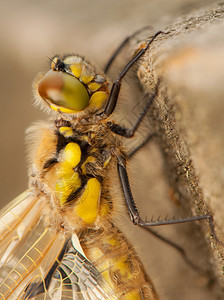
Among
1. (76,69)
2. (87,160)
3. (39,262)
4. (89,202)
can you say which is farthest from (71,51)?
(39,262)

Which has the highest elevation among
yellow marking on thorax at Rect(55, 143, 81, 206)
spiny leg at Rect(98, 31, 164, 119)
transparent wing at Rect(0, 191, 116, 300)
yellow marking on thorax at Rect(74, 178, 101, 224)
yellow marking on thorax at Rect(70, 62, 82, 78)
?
yellow marking on thorax at Rect(70, 62, 82, 78)

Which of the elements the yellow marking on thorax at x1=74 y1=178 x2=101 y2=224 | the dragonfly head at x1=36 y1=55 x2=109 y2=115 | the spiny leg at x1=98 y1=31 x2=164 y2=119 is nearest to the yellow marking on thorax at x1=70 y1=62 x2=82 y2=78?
the dragonfly head at x1=36 y1=55 x2=109 y2=115

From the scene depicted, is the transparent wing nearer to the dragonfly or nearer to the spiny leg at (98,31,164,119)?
the dragonfly

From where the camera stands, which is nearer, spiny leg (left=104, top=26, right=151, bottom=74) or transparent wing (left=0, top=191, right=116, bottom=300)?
transparent wing (left=0, top=191, right=116, bottom=300)

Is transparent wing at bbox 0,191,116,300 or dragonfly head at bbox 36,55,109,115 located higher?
dragonfly head at bbox 36,55,109,115

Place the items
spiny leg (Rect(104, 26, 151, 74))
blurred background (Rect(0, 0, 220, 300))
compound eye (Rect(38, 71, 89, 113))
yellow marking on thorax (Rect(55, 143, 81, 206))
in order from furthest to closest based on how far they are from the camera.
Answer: blurred background (Rect(0, 0, 220, 300))
spiny leg (Rect(104, 26, 151, 74))
yellow marking on thorax (Rect(55, 143, 81, 206))
compound eye (Rect(38, 71, 89, 113))

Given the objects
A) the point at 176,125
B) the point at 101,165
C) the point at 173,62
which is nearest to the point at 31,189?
the point at 101,165

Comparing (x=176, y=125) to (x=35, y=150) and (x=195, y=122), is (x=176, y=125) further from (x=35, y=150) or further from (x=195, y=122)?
(x=35, y=150)

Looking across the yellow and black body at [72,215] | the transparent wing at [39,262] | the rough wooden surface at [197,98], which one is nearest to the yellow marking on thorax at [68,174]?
the yellow and black body at [72,215]

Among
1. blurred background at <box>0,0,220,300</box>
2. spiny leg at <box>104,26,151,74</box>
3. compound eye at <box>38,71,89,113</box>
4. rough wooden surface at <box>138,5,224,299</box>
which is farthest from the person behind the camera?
blurred background at <box>0,0,220,300</box>
